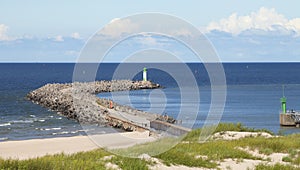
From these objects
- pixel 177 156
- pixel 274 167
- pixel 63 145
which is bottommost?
pixel 63 145

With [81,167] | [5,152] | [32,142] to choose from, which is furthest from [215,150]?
[32,142]

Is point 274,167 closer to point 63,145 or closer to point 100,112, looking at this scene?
point 63,145

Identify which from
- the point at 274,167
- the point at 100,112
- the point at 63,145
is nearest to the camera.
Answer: the point at 274,167

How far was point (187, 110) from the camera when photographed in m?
52.5

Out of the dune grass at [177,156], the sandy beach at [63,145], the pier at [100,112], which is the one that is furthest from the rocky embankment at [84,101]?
the dune grass at [177,156]

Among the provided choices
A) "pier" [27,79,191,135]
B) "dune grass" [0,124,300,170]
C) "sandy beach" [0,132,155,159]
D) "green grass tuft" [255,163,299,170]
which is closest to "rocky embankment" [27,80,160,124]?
"pier" [27,79,191,135]

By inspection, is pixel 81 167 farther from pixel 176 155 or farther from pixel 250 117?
pixel 250 117

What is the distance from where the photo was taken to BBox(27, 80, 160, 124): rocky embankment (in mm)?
47844

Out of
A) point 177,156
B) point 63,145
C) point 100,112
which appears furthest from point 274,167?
point 100,112

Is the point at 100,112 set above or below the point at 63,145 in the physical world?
above

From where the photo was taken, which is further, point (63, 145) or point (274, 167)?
point (63, 145)

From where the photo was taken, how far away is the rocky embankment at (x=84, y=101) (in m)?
47.8

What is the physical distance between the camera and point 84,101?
57.2 metres

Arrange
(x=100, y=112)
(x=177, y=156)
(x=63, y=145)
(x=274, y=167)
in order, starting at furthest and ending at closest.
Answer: (x=100, y=112), (x=63, y=145), (x=177, y=156), (x=274, y=167)
